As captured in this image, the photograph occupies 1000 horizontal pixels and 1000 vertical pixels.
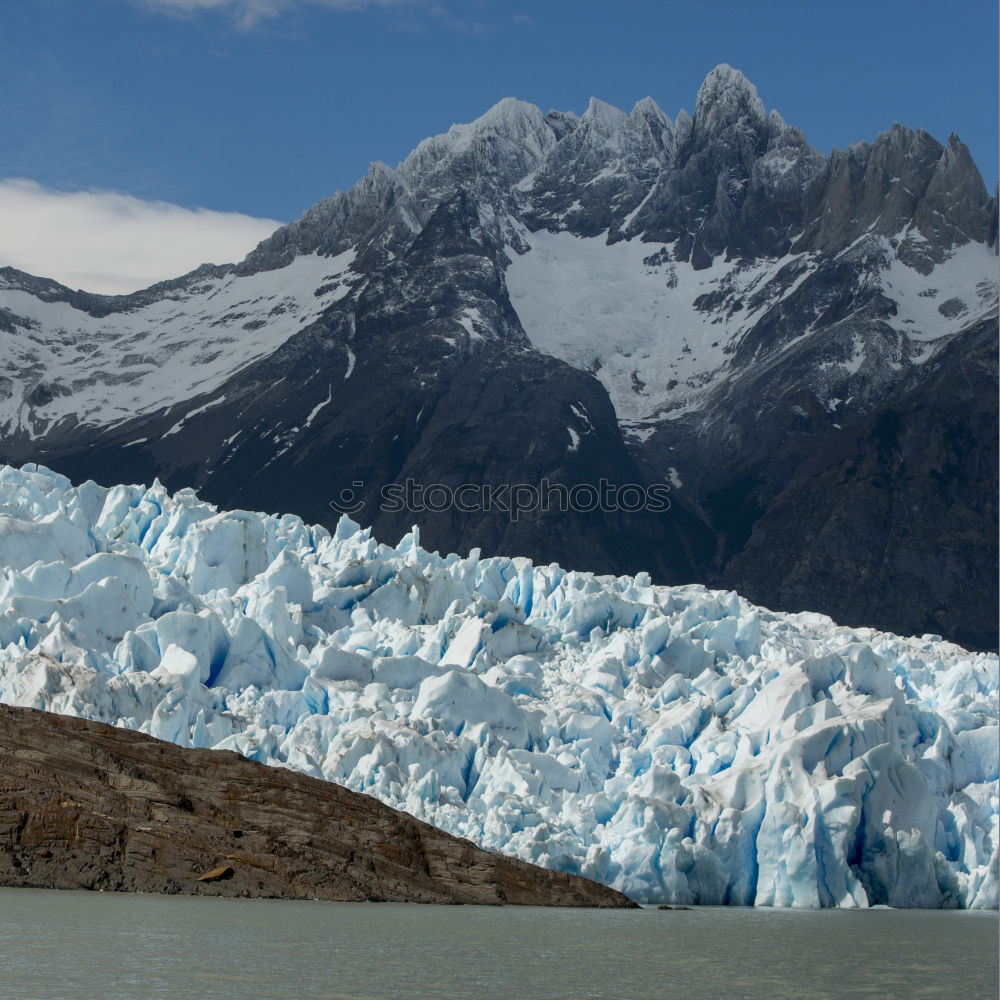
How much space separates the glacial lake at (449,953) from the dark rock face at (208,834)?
1378mm

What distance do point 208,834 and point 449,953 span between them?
14.0 m

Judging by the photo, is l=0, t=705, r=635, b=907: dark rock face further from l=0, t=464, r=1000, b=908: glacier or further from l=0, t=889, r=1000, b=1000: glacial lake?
l=0, t=464, r=1000, b=908: glacier

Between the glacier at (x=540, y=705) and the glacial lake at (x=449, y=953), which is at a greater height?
the glacier at (x=540, y=705)

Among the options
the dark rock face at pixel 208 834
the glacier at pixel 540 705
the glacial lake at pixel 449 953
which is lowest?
the glacial lake at pixel 449 953

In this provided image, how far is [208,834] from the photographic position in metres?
49.3

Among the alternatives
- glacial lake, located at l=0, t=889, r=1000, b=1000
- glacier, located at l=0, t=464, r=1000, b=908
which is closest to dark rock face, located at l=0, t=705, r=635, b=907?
glacial lake, located at l=0, t=889, r=1000, b=1000

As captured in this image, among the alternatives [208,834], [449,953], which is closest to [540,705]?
[208,834]

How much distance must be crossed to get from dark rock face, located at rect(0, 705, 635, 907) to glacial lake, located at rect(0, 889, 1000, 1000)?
1378 mm

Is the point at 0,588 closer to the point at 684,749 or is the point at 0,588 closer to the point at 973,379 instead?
the point at 684,749

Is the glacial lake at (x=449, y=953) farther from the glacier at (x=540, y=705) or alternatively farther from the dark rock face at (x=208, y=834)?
the glacier at (x=540, y=705)

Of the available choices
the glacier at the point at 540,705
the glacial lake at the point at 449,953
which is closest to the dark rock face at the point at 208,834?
the glacial lake at the point at 449,953

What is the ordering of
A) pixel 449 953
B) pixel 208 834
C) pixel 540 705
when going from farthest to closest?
pixel 540 705 < pixel 208 834 < pixel 449 953

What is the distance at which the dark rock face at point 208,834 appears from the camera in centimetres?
4706

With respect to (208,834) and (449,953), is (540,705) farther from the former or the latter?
(449,953)
